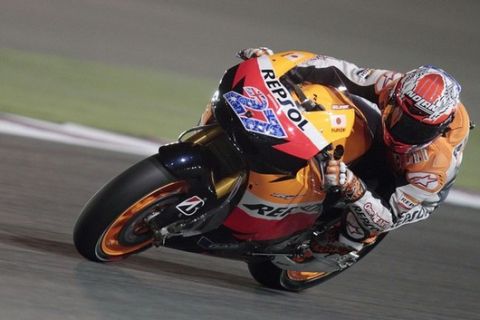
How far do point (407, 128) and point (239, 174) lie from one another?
0.76 m

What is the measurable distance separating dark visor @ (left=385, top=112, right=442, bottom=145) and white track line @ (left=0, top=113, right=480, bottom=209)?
3442mm

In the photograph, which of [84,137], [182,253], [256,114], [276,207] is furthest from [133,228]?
[84,137]

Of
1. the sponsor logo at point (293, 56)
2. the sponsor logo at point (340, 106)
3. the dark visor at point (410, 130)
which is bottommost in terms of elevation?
the dark visor at point (410, 130)

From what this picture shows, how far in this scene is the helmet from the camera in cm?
435

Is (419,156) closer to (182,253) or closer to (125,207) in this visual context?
(125,207)

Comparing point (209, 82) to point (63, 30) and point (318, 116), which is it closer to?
point (63, 30)

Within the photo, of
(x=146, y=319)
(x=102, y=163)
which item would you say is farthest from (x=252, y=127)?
(x=102, y=163)

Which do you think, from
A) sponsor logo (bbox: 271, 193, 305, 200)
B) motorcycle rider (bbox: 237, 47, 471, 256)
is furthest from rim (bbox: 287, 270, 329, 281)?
sponsor logo (bbox: 271, 193, 305, 200)

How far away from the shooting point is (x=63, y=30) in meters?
10.7

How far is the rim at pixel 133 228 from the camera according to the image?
4.41m

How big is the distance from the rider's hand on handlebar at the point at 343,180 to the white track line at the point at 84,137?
3.33 m

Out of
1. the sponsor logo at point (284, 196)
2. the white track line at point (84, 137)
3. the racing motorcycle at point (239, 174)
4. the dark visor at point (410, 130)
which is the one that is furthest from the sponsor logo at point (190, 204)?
the white track line at point (84, 137)

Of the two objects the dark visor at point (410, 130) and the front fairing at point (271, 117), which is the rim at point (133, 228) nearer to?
the front fairing at point (271, 117)

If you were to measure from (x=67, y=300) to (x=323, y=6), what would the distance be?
8.66 m
